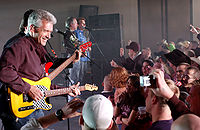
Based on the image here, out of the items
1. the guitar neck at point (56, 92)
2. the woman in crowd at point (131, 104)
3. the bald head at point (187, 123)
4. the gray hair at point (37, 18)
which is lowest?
the woman in crowd at point (131, 104)

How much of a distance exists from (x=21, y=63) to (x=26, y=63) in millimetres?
49

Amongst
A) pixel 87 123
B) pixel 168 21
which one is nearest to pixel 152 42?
pixel 168 21

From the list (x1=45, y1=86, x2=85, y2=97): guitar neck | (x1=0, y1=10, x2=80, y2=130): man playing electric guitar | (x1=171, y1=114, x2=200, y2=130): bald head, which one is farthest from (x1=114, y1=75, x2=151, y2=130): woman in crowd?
(x1=171, y1=114, x2=200, y2=130): bald head

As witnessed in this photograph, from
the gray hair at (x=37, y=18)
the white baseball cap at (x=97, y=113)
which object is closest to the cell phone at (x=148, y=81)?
→ the white baseball cap at (x=97, y=113)

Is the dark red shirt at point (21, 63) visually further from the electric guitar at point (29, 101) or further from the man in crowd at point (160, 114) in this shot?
the man in crowd at point (160, 114)

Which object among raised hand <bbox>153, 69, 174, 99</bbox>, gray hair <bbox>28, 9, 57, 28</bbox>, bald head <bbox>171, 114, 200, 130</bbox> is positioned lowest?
bald head <bbox>171, 114, 200, 130</bbox>

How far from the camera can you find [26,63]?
8.27ft

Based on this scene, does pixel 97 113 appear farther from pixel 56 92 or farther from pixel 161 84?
pixel 56 92

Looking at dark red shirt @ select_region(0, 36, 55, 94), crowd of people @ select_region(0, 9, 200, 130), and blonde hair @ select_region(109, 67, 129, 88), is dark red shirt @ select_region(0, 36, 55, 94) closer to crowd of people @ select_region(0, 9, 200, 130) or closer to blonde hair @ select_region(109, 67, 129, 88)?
crowd of people @ select_region(0, 9, 200, 130)

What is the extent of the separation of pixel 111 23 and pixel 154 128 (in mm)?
6177

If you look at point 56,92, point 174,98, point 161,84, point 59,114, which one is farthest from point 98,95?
point 56,92

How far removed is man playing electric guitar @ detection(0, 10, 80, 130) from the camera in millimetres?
2355

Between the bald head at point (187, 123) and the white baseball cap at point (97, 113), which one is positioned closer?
the bald head at point (187, 123)

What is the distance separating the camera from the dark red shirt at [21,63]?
7.67ft
